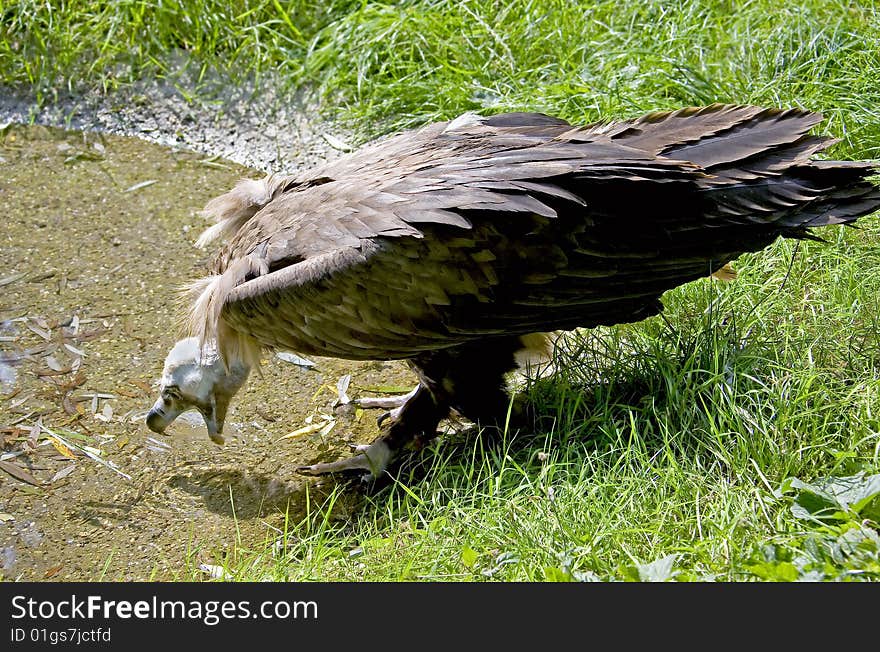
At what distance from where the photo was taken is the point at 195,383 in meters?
3.70

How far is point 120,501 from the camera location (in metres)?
3.73

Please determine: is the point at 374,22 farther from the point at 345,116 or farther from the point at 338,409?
the point at 338,409

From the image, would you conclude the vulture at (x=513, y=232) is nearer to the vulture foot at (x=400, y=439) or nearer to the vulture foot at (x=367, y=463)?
the vulture foot at (x=400, y=439)

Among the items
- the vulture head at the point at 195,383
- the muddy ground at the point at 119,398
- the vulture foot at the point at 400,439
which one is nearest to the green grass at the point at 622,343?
the vulture foot at the point at 400,439

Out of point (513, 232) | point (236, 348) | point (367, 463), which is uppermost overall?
point (513, 232)

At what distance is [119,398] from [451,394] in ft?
4.34

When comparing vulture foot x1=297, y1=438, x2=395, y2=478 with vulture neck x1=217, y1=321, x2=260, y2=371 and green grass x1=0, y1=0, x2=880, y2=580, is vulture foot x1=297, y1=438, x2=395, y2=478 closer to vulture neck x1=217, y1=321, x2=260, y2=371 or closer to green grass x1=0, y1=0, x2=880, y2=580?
green grass x1=0, y1=0, x2=880, y2=580

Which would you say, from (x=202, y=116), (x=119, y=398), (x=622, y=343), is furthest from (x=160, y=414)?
(x=202, y=116)

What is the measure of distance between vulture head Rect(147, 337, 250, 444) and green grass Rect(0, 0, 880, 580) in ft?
1.61

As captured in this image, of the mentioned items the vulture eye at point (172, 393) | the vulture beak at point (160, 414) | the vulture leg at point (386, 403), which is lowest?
the vulture leg at point (386, 403)

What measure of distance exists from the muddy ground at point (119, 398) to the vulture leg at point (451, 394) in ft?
0.75

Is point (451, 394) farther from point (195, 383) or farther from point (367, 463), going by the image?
point (195, 383)

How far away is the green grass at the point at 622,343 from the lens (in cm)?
293
